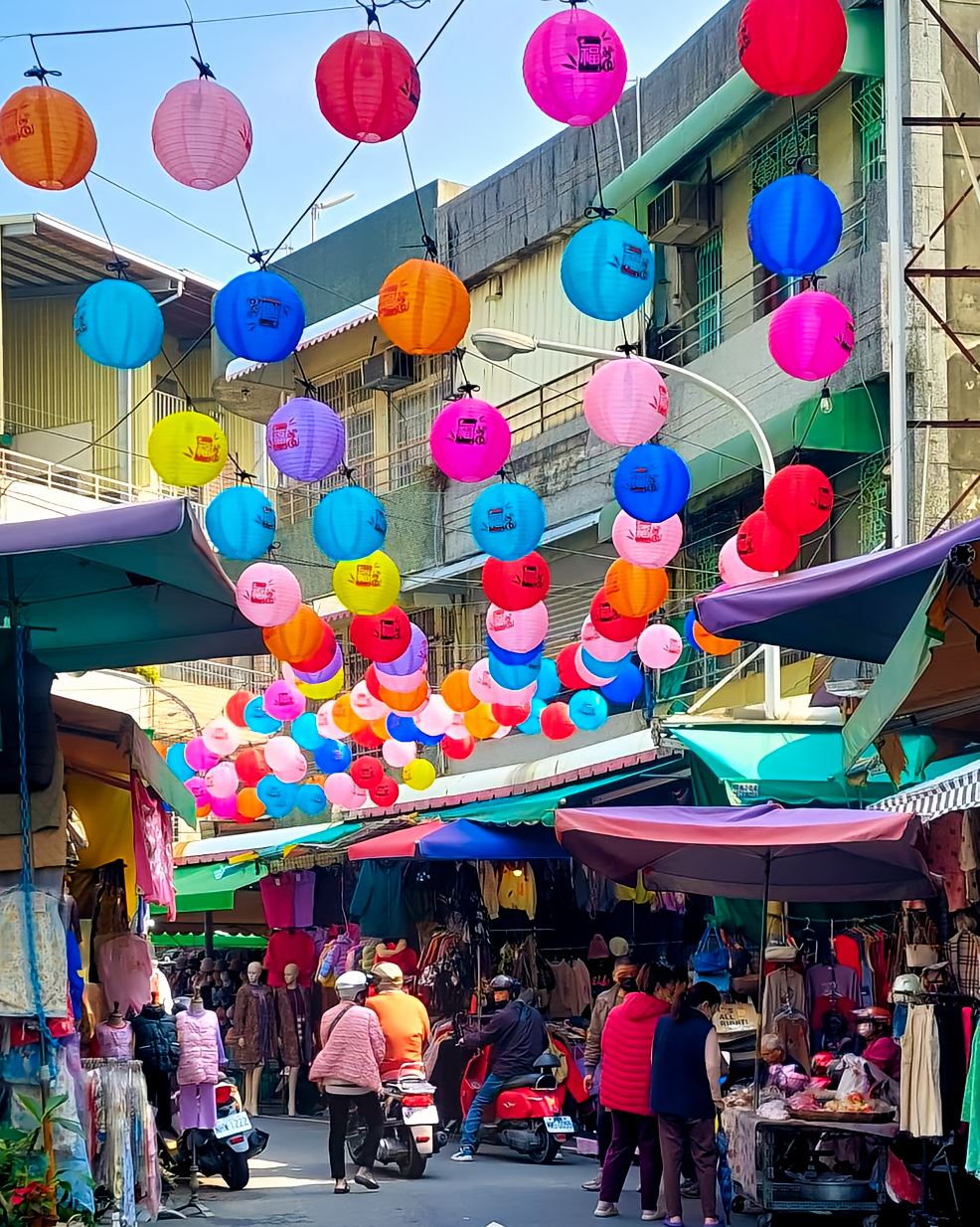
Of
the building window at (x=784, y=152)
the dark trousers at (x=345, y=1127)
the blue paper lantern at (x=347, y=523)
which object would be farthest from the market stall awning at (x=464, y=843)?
the building window at (x=784, y=152)

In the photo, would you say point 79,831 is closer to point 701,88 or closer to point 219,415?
point 701,88

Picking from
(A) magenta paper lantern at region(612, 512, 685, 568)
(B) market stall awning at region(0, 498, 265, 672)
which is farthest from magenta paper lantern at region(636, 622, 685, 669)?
(B) market stall awning at region(0, 498, 265, 672)

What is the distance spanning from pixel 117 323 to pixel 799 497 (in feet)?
16.6

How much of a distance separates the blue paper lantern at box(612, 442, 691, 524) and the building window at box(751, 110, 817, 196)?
20.6ft

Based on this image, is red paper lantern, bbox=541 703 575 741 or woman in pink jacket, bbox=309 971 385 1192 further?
red paper lantern, bbox=541 703 575 741

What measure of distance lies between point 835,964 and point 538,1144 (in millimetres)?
3126

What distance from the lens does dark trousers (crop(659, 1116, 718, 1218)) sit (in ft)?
41.9

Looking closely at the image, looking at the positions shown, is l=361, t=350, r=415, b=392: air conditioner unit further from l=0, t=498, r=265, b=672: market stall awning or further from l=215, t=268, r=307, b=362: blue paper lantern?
l=0, t=498, r=265, b=672: market stall awning

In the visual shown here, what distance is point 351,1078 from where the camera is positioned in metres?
15.1

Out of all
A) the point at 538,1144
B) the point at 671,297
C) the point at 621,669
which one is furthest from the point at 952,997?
the point at 671,297

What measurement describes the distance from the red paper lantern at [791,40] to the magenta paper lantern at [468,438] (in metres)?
4.25

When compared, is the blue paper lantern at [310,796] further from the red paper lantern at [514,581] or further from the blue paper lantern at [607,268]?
the blue paper lantern at [607,268]

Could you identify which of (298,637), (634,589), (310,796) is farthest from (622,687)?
(310,796)

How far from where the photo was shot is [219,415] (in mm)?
34750
